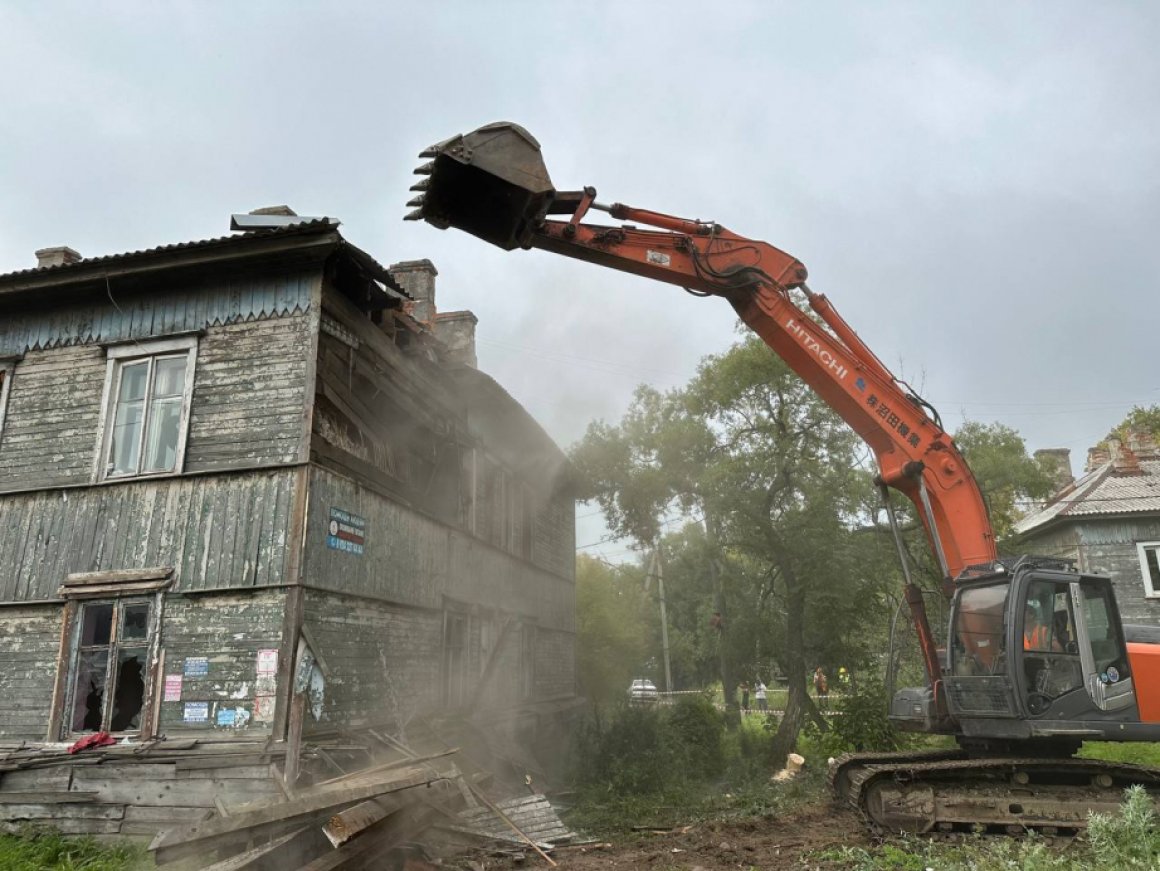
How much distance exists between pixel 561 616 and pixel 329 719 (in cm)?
1184

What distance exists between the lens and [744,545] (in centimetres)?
1816

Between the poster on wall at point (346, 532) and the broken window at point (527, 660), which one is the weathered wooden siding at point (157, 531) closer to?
the poster on wall at point (346, 532)

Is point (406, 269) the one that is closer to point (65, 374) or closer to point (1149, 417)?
point (65, 374)

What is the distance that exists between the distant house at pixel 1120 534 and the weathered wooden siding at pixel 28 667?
870 inches

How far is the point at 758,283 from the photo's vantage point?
362 inches

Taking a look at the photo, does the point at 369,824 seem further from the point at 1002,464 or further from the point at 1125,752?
the point at 1002,464

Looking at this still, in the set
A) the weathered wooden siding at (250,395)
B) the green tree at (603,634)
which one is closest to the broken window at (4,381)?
the weathered wooden siding at (250,395)

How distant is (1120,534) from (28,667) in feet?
80.1

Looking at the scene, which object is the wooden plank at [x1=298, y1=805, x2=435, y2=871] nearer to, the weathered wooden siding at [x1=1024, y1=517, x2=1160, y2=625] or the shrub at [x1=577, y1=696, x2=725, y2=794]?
the shrub at [x1=577, y1=696, x2=725, y2=794]

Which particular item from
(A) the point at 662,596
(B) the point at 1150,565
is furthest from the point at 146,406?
(A) the point at 662,596

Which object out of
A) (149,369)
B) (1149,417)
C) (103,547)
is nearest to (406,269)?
(149,369)

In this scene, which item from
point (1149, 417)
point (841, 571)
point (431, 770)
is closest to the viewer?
point (431, 770)

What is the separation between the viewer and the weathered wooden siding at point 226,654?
8.69 meters

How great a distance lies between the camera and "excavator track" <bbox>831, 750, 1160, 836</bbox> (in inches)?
320
